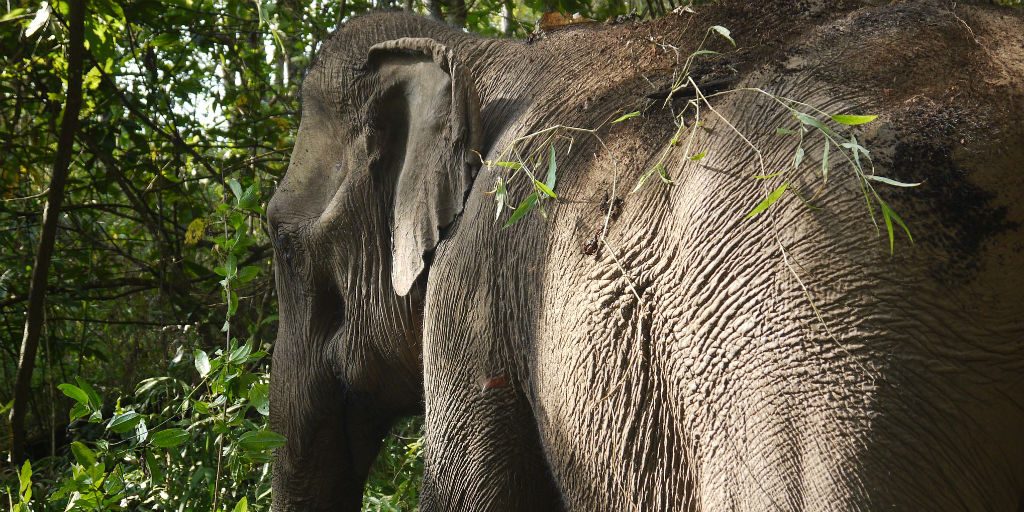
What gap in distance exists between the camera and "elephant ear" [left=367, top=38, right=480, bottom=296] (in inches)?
107

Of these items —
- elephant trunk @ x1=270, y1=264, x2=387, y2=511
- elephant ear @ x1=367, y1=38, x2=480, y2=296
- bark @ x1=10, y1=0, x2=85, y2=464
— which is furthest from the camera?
bark @ x1=10, y1=0, x2=85, y2=464

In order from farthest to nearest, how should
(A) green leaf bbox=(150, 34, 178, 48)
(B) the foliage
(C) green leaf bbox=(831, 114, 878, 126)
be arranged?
(A) green leaf bbox=(150, 34, 178, 48), (B) the foliage, (C) green leaf bbox=(831, 114, 878, 126)

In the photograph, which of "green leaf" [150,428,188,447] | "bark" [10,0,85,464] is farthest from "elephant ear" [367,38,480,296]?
"bark" [10,0,85,464]

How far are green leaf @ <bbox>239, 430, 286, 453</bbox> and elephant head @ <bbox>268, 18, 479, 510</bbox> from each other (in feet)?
1.39

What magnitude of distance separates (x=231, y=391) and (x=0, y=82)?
2.96m

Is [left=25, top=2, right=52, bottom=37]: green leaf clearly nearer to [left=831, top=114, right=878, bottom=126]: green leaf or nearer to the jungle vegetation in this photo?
the jungle vegetation

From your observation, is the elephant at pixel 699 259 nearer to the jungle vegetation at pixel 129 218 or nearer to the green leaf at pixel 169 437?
the green leaf at pixel 169 437

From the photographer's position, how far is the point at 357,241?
10.4 ft

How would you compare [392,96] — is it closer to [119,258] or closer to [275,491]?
[275,491]

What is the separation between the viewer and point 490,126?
2.76 metres

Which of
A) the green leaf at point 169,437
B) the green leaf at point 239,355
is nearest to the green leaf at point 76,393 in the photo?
the green leaf at point 169,437

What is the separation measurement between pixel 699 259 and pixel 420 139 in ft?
3.91

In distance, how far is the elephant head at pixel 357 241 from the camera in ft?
9.24

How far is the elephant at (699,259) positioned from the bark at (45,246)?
1.52 meters
